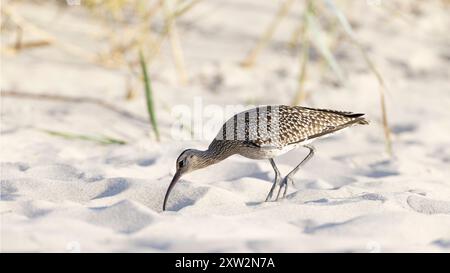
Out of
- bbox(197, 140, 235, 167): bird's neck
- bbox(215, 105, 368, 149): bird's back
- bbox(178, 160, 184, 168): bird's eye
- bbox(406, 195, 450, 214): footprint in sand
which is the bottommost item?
bbox(406, 195, 450, 214): footprint in sand

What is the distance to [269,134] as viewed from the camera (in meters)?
4.68

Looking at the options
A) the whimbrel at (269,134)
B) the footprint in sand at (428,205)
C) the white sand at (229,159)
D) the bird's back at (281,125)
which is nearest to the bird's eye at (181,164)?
the whimbrel at (269,134)

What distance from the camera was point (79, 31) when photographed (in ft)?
27.6

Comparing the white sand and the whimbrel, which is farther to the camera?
the whimbrel

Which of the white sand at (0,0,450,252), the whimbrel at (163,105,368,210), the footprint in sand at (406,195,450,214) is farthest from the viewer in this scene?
the whimbrel at (163,105,368,210)

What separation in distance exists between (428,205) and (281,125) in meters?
0.91

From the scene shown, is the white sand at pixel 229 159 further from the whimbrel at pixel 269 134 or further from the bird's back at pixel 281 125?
the bird's back at pixel 281 125

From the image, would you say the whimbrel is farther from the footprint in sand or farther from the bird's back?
the footprint in sand

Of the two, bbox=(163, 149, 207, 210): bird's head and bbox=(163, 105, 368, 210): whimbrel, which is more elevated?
bbox=(163, 105, 368, 210): whimbrel

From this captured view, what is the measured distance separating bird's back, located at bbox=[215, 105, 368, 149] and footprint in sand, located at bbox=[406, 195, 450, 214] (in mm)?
623

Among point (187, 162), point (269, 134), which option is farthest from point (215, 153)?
point (269, 134)

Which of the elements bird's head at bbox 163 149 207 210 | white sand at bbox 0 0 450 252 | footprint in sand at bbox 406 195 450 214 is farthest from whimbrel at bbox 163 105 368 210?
footprint in sand at bbox 406 195 450 214

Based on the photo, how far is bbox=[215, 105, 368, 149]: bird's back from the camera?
4.69 metres
